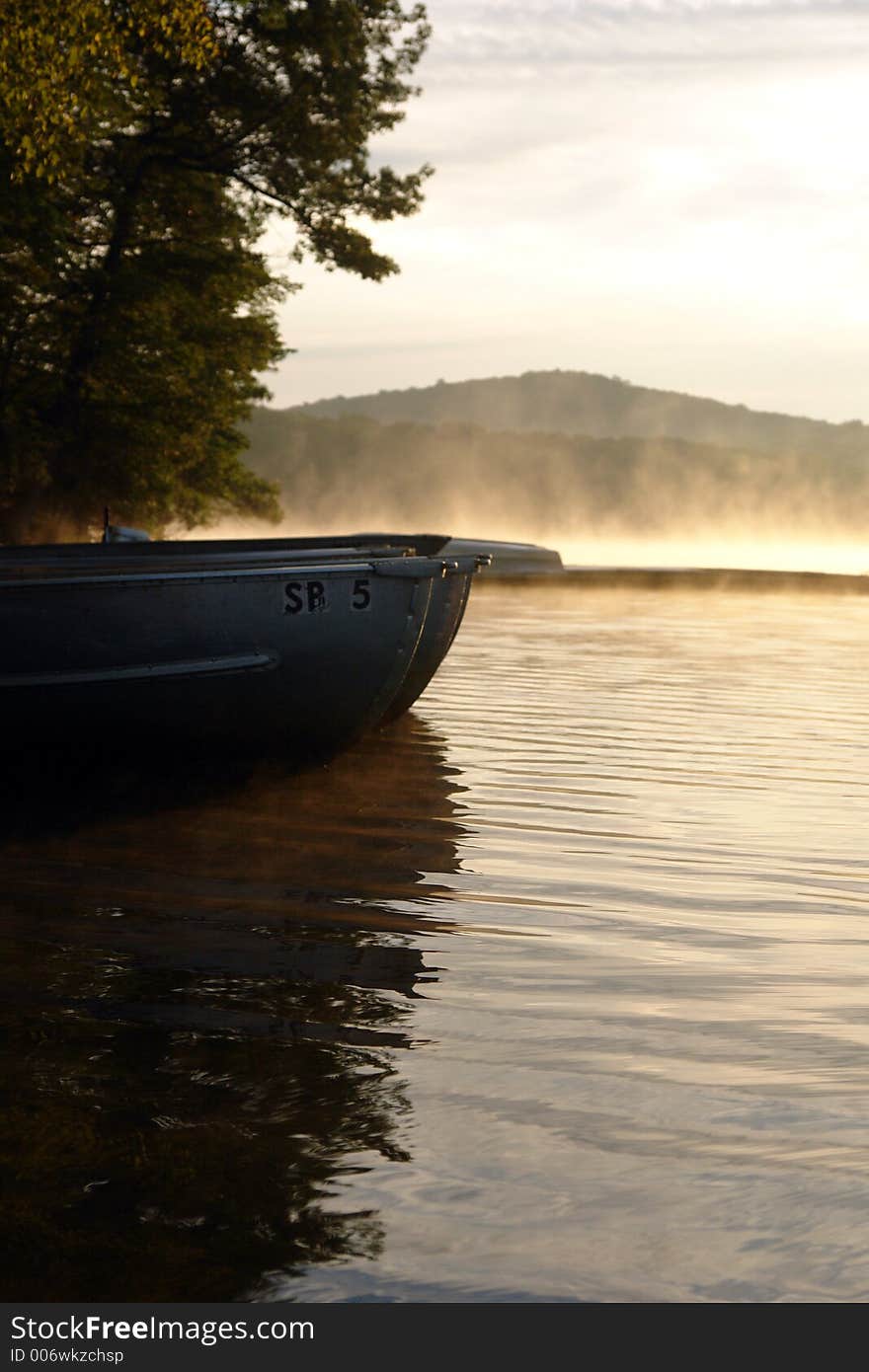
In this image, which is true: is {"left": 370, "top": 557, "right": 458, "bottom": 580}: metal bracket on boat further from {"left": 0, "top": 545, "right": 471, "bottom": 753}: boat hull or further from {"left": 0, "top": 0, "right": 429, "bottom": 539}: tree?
{"left": 0, "top": 0, "right": 429, "bottom": 539}: tree

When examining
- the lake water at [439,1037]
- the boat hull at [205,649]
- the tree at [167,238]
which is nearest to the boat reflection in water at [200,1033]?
the lake water at [439,1037]

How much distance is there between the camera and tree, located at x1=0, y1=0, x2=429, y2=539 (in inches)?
1022

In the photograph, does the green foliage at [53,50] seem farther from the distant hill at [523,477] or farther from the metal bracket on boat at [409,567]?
the distant hill at [523,477]

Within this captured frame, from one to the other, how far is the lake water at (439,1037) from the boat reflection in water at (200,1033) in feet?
0.04

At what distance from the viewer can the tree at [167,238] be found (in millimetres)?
25953

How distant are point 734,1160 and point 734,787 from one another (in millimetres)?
5166

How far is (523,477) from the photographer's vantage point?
522ft

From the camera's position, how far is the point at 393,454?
16312 centimetres

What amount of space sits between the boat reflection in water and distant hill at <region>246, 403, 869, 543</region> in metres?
137

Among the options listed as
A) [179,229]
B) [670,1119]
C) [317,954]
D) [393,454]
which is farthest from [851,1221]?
[393,454]

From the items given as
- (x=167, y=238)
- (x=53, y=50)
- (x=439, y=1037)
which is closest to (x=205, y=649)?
(x=439, y=1037)

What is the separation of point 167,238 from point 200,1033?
27.2 metres

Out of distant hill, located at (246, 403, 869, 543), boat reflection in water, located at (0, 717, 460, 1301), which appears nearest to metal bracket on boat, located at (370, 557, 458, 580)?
boat reflection in water, located at (0, 717, 460, 1301)
